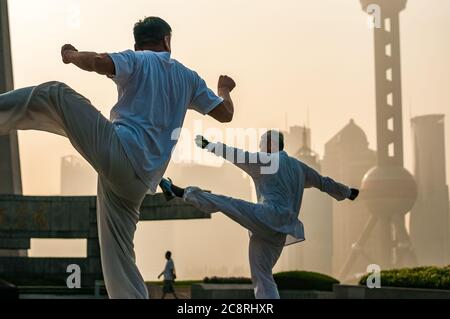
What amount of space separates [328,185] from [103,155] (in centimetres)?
357

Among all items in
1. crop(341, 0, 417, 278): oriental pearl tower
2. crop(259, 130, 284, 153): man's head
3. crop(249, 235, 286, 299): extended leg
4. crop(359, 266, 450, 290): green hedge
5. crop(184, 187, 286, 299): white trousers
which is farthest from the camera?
crop(341, 0, 417, 278): oriental pearl tower

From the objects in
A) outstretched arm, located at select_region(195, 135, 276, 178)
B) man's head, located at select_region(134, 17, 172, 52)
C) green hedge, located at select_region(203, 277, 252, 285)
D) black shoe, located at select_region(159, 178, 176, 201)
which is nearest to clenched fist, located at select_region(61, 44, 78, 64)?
man's head, located at select_region(134, 17, 172, 52)

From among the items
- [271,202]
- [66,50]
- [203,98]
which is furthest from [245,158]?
[66,50]

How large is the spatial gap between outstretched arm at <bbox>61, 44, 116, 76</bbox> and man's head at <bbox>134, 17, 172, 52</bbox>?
1.75 ft

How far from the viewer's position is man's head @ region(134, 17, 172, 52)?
5.04 meters

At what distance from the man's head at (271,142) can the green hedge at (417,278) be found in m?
6.75

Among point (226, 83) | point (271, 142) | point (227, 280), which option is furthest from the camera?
point (227, 280)

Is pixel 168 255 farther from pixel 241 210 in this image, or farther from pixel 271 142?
pixel 241 210

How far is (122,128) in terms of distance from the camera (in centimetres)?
470

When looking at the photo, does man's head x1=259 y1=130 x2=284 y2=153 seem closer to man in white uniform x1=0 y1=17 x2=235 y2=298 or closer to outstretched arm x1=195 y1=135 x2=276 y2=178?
outstretched arm x1=195 y1=135 x2=276 y2=178

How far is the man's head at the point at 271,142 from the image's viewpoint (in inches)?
314

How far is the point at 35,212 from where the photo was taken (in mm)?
19438

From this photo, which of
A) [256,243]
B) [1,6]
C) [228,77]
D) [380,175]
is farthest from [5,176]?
[380,175]
